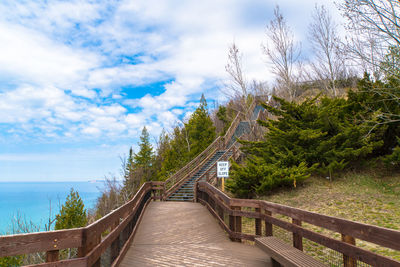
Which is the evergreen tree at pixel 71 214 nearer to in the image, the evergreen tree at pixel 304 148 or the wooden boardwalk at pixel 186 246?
the wooden boardwalk at pixel 186 246

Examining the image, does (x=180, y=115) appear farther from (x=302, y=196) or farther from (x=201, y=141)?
(x=302, y=196)

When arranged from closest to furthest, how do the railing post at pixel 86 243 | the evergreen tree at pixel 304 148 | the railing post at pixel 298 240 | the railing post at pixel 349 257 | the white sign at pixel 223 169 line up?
1. the railing post at pixel 86 243
2. the railing post at pixel 349 257
3. the railing post at pixel 298 240
4. the evergreen tree at pixel 304 148
5. the white sign at pixel 223 169

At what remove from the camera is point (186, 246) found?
5.78 metres

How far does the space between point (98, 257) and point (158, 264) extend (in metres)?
1.44

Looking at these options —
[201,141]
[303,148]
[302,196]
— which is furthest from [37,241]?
[201,141]

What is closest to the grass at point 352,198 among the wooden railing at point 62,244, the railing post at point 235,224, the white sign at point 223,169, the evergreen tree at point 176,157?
the railing post at point 235,224

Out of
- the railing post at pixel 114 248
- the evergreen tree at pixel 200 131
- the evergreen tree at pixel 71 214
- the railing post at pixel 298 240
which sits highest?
the evergreen tree at pixel 200 131

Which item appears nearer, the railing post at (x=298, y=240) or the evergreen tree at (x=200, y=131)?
the railing post at (x=298, y=240)

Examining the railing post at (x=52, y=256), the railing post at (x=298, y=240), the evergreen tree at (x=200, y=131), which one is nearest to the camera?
the railing post at (x=52, y=256)

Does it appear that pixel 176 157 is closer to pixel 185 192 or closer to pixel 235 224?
pixel 185 192

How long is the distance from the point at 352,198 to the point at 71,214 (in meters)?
18.1

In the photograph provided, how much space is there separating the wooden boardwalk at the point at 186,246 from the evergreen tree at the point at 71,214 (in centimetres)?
1282

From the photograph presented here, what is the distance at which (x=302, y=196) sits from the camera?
32.3ft

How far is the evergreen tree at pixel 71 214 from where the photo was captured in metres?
18.9
